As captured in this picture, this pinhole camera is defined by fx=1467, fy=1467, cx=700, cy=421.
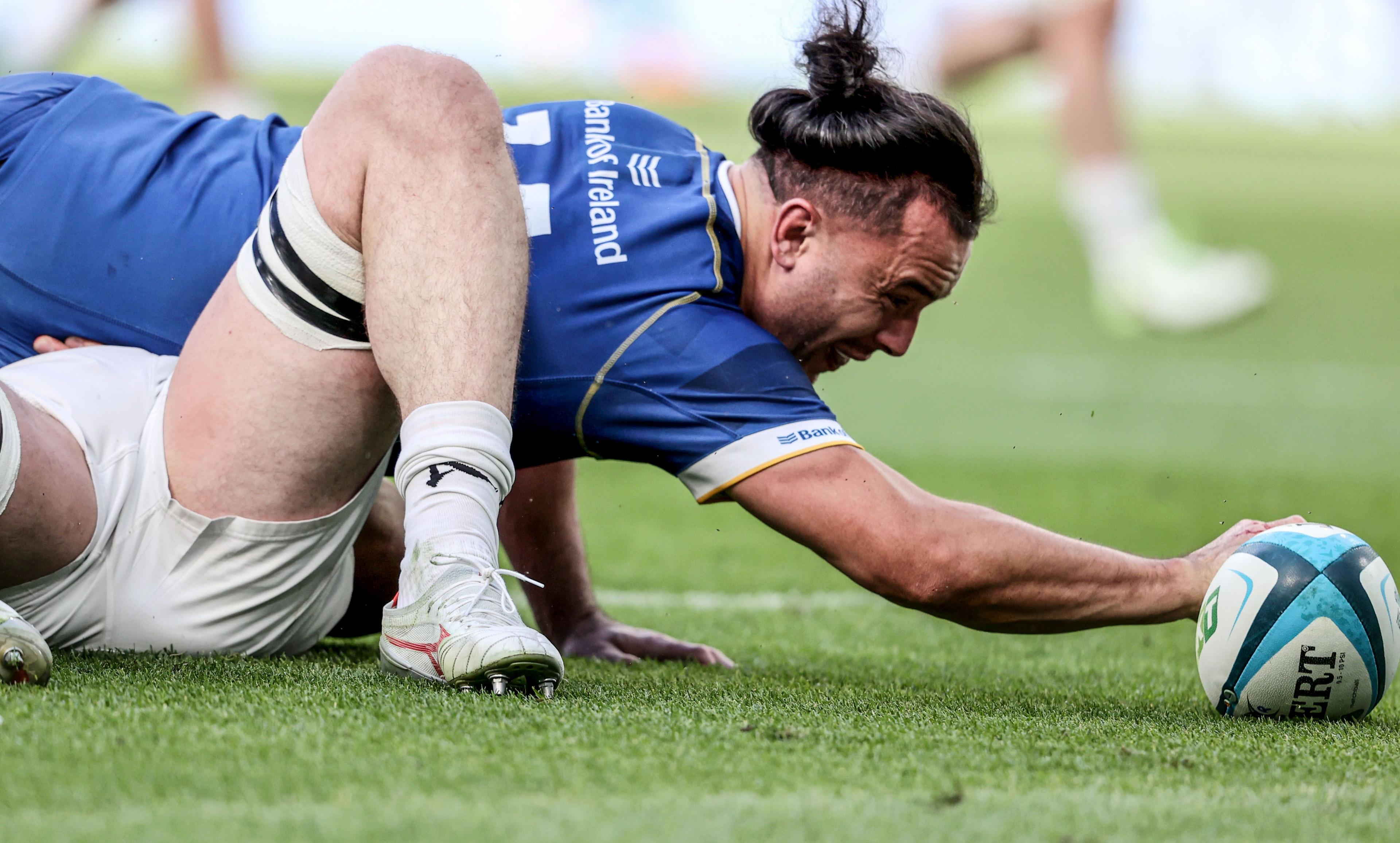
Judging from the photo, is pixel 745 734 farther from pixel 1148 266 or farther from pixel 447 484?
pixel 1148 266

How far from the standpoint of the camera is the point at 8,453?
1.92 meters

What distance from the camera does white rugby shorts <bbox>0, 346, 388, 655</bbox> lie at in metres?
2.16

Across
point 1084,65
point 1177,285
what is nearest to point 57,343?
point 1177,285

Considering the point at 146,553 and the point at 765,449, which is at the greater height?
the point at 765,449

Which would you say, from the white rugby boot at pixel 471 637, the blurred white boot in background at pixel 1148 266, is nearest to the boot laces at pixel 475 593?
the white rugby boot at pixel 471 637

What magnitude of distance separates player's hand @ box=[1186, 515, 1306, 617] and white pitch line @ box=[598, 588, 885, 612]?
4.82 ft

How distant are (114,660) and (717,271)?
106 cm

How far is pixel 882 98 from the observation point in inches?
95.7

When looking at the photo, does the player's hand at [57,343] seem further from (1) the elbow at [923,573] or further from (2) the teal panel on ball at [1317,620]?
(2) the teal panel on ball at [1317,620]

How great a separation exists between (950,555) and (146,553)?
3.89ft

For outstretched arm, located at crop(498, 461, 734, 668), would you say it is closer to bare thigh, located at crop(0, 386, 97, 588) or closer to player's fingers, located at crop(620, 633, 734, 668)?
player's fingers, located at crop(620, 633, 734, 668)

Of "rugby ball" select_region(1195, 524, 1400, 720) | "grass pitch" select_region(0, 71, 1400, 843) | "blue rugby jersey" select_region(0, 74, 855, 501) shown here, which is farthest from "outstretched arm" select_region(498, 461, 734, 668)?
"rugby ball" select_region(1195, 524, 1400, 720)

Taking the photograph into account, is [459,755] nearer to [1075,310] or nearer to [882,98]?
[882,98]

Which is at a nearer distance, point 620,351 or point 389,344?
point 389,344
